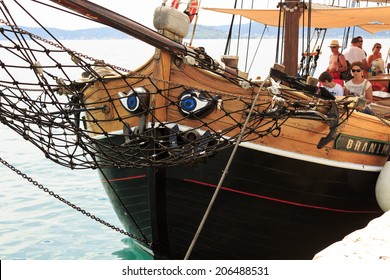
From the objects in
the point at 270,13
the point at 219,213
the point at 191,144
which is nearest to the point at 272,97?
the point at 191,144

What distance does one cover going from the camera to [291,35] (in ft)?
25.8

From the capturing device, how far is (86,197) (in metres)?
14.3

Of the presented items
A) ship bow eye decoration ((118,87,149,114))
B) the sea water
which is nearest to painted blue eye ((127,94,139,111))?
ship bow eye decoration ((118,87,149,114))

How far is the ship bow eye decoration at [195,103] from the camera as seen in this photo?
6.48m

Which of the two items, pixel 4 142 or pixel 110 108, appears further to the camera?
pixel 4 142

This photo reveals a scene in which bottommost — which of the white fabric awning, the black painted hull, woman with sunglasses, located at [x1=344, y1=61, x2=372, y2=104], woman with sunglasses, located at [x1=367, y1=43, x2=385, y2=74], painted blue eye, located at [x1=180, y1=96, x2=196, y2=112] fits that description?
the black painted hull

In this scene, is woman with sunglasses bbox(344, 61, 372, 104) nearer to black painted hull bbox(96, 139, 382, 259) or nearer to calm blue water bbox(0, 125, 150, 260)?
black painted hull bbox(96, 139, 382, 259)

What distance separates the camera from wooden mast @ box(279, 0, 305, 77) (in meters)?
7.86

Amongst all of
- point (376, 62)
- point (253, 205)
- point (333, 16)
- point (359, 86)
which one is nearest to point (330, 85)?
point (359, 86)

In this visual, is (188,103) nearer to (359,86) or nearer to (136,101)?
(136,101)

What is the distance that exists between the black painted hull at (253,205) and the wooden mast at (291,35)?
1.66 metres

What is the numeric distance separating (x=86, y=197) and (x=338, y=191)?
830 cm

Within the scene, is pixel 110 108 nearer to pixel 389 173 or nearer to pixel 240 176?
pixel 240 176

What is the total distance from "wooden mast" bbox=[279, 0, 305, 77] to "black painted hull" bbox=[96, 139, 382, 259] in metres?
1.66
